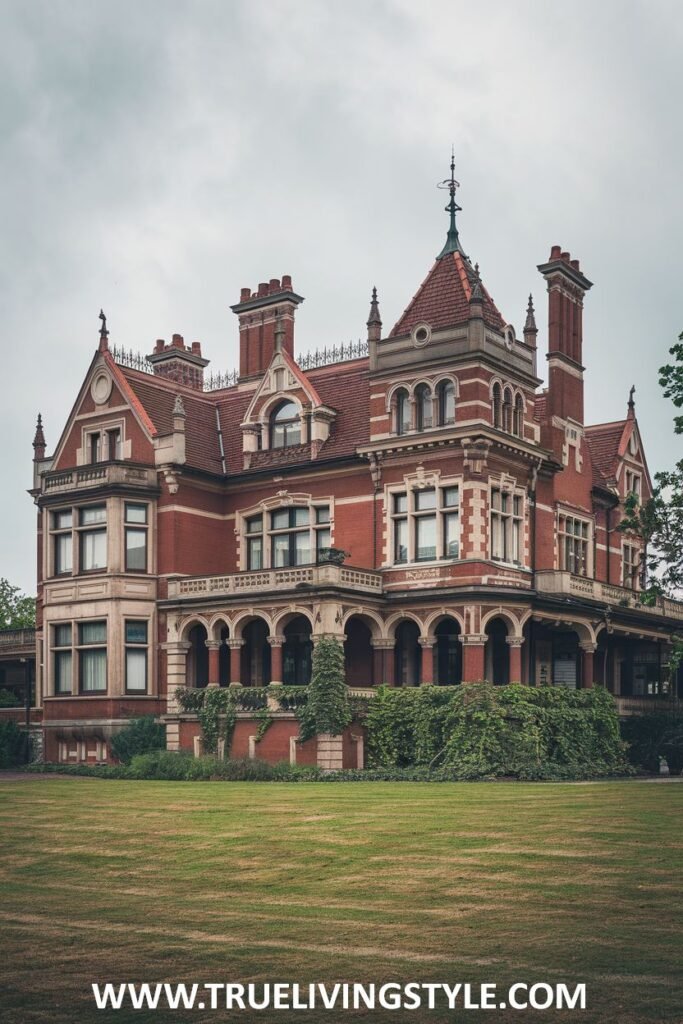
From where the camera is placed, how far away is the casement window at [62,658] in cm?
4862

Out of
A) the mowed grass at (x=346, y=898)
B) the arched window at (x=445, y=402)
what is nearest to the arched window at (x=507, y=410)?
the arched window at (x=445, y=402)

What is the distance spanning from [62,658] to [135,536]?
546 centimetres

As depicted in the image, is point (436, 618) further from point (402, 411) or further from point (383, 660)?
point (402, 411)

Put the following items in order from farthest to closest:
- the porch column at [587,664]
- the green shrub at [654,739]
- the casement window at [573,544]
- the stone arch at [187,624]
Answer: the casement window at [573,544] → the porch column at [587,664] → the green shrub at [654,739] → the stone arch at [187,624]

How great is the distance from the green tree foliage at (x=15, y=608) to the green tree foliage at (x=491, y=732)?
164 ft

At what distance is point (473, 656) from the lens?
139 ft

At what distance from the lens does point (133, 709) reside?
154 feet

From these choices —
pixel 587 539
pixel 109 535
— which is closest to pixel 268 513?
pixel 109 535

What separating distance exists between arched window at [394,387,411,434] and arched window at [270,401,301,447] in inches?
197

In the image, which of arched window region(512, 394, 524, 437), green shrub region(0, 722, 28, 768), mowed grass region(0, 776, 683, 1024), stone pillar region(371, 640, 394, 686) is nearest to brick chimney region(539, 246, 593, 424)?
arched window region(512, 394, 524, 437)

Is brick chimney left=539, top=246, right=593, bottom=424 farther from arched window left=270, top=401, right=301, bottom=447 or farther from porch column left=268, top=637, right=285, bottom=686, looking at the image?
porch column left=268, top=637, right=285, bottom=686

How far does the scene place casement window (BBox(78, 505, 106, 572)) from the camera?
48156mm

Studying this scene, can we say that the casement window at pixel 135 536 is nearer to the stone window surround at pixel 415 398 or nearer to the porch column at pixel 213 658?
the porch column at pixel 213 658

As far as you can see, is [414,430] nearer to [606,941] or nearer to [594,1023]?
[606,941]
